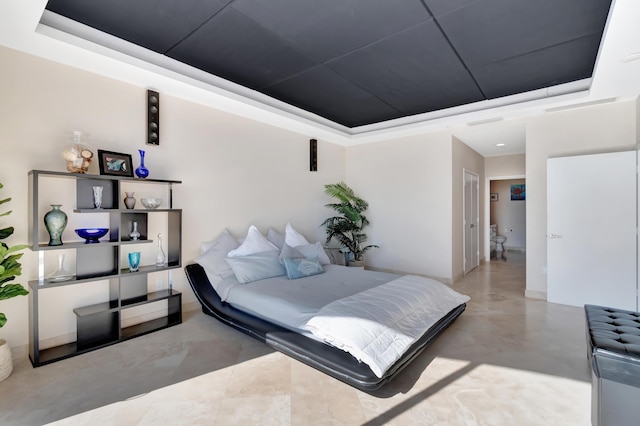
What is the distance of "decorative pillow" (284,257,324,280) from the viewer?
3.69 meters

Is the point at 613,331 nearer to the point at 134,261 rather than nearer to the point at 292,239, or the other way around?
the point at 292,239

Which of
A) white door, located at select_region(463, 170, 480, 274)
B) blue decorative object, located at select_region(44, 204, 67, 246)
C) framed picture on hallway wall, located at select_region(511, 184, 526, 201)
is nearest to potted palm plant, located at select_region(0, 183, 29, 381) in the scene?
blue decorative object, located at select_region(44, 204, 67, 246)

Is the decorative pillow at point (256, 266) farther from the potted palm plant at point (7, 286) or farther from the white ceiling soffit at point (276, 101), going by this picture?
the white ceiling soffit at point (276, 101)

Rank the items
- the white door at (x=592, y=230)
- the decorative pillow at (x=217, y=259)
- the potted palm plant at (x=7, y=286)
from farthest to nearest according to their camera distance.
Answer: the white door at (x=592, y=230), the decorative pillow at (x=217, y=259), the potted palm plant at (x=7, y=286)

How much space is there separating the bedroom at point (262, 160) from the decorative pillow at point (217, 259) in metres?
0.18

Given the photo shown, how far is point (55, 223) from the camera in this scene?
267 cm

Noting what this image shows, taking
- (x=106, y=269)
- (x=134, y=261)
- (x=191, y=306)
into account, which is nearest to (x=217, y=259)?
(x=191, y=306)

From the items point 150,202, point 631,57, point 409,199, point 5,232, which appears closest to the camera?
point 5,232

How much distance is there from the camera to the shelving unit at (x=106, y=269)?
8.58 feet

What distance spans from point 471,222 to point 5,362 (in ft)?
23.5

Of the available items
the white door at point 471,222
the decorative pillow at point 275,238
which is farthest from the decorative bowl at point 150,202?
the white door at point 471,222

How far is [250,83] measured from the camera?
13.0ft

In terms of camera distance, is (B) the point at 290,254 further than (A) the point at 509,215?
No

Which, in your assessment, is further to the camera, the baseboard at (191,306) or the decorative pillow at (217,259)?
the baseboard at (191,306)
